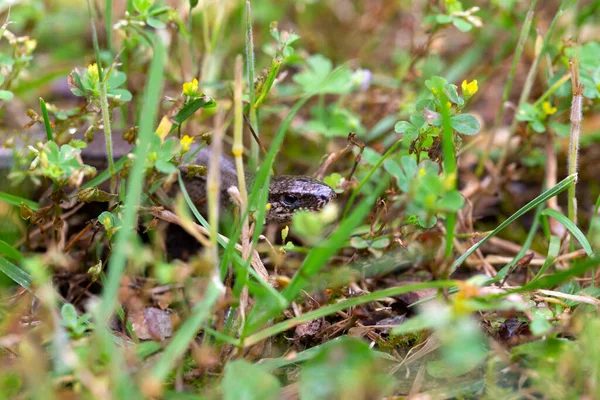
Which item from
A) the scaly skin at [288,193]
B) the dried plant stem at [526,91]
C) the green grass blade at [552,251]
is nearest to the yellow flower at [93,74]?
the scaly skin at [288,193]

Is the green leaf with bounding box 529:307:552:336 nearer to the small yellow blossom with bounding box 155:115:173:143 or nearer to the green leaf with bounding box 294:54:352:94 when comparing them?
the small yellow blossom with bounding box 155:115:173:143

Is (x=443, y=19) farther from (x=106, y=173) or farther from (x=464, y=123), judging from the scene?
(x=106, y=173)

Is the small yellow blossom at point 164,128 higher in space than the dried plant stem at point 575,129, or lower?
lower

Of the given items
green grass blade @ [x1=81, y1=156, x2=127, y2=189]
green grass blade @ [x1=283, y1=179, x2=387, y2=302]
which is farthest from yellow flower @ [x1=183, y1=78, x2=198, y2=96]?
green grass blade @ [x1=283, y1=179, x2=387, y2=302]

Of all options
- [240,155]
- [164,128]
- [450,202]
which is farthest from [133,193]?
[450,202]

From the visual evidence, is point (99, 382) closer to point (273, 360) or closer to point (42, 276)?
point (42, 276)

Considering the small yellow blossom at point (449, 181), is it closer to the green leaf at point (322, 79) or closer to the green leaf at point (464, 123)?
the green leaf at point (464, 123)

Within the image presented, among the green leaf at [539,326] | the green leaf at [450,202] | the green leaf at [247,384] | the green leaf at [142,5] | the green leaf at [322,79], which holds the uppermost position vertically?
the green leaf at [142,5]
